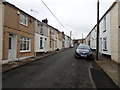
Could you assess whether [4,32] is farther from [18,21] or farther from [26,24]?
[26,24]

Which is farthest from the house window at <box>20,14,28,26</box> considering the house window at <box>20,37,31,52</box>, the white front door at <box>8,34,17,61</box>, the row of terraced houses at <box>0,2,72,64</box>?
the white front door at <box>8,34,17,61</box>

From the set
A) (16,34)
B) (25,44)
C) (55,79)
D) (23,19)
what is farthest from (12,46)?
(55,79)

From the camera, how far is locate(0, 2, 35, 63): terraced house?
11.2 metres

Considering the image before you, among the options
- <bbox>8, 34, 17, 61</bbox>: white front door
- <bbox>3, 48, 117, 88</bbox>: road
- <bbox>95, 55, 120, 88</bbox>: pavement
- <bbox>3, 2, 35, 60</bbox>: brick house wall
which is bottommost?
<bbox>3, 48, 117, 88</bbox>: road

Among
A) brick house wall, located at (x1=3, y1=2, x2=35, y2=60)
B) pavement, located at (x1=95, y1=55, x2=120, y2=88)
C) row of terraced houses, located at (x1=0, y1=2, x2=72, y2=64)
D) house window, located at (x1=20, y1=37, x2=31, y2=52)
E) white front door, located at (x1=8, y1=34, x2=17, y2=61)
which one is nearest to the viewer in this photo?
pavement, located at (x1=95, y1=55, x2=120, y2=88)

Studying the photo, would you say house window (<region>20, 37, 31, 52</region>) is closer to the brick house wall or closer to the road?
the brick house wall

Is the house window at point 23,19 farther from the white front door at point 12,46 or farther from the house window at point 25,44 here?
the white front door at point 12,46

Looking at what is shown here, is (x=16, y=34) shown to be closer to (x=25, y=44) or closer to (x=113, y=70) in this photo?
(x=25, y=44)

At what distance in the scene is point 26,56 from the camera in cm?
1526

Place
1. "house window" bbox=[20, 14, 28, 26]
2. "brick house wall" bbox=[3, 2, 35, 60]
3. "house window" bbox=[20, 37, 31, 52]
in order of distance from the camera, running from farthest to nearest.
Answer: "house window" bbox=[20, 14, 28, 26], "house window" bbox=[20, 37, 31, 52], "brick house wall" bbox=[3, 2, 35, 60]

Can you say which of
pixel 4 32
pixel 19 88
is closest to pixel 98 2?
pixel 4 32

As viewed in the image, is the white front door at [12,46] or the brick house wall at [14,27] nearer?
the brick house wall at [14,27]

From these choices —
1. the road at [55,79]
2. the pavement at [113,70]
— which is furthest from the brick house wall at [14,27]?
the pavement at [113,70]

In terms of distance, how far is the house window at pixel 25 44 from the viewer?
14369 mm
